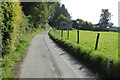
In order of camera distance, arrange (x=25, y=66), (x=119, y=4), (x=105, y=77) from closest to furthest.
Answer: (x=105, y=77) < (x=119, y=4) < (x=25, y=66)

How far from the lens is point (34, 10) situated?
52.8 metres

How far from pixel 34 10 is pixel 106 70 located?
41935mm

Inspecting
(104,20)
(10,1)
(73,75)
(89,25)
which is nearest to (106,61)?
(73,75)

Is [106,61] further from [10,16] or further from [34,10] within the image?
[34,10]

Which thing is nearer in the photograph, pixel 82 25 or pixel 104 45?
pixel 104 45

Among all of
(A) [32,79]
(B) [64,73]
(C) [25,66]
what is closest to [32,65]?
(C) [25,66]

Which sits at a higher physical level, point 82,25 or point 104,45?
point 82,25

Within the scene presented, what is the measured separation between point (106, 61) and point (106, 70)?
1.66ft

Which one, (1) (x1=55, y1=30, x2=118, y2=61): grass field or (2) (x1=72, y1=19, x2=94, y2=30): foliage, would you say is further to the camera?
(2) (x1=72, y1=19, x2=94, y2=30): foliage

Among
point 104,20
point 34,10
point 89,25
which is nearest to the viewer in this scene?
point 34,10

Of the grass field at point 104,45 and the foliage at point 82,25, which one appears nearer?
the grass field at point 104,45

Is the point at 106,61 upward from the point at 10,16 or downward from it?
downward

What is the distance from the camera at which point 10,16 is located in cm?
1798

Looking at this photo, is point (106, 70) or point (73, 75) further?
point (73, 75)
